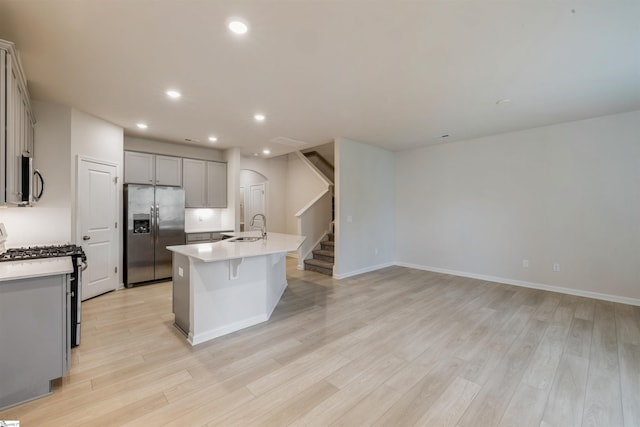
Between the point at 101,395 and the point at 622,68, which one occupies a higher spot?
the point at 622,68

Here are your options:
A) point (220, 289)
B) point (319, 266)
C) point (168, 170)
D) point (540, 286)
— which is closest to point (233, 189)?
point (168, 170)

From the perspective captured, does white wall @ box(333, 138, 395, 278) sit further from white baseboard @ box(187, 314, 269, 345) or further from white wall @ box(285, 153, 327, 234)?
white baseboard @ box(187, 314, 269, 345)

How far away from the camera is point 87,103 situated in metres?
3.52

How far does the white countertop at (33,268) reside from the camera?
180 centimetres

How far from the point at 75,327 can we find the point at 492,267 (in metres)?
6.31

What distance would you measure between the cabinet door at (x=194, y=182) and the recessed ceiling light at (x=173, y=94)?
236 cm

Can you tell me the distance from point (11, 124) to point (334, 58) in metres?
→ 2.90

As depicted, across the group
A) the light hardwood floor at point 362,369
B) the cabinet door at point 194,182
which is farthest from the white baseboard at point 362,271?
the cabinet door at point 194,182

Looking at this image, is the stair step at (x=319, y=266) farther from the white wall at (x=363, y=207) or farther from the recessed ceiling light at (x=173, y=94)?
the recessed ceiling light at (x=173, y=94)

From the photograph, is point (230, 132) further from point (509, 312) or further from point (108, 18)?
point (509, 312)

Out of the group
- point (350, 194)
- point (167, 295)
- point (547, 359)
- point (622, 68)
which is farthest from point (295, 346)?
point (622, 68)

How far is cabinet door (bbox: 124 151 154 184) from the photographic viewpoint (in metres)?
4.73

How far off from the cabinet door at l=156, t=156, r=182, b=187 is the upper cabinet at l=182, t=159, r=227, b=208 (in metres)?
0.12

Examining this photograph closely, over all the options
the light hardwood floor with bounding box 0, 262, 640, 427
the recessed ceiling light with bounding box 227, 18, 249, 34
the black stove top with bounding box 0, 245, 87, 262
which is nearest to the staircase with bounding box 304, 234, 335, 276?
the light hardwood floor with bounding box 0, 262, 640, 427
